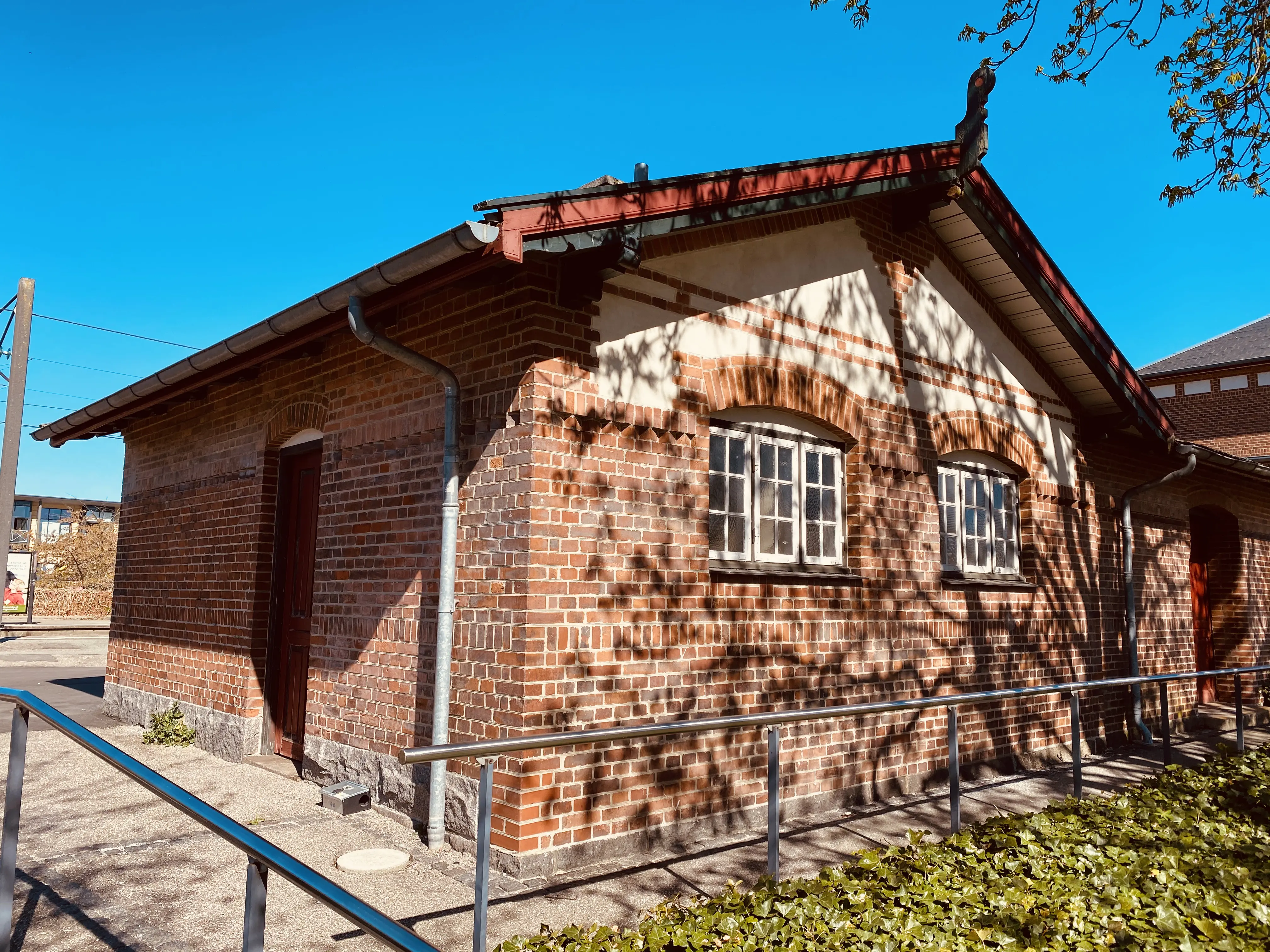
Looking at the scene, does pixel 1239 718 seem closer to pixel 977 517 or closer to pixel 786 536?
pixel 977 517

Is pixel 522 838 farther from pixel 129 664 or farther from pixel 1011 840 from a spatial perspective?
pixel 129 664

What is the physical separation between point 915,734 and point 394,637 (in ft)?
13.8

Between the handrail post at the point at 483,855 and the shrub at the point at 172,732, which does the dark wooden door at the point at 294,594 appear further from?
the handrail post at the point at 483,855

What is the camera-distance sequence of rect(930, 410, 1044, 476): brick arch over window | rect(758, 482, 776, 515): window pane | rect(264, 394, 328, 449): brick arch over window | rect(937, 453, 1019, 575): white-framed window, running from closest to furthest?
rect(758, 482, 776, 515): window pane → rect(264, 394, 328, 449): brick arch over window → rect(930, 410, 1044, 476): brick arch over window → rect(937, 453, 1019, 575): white-framed window

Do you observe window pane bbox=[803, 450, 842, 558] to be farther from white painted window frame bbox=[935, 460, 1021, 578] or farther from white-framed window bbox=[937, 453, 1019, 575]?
white-framed window bbox=[937, 453, 1019, 575]

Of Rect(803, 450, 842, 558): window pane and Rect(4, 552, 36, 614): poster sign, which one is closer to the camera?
Rect(803, 450, 842, 558): window pane

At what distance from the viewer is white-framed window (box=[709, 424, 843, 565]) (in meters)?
6.09

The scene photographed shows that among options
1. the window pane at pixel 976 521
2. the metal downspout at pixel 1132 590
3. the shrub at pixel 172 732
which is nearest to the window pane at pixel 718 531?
the window pane at pixel 976 521

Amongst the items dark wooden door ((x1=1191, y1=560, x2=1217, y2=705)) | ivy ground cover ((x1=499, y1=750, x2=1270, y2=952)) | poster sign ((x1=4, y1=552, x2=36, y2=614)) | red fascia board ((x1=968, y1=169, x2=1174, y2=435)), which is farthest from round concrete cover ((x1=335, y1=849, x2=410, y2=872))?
poster sign ((x1=4, y1=552, x2=36, y2=614))

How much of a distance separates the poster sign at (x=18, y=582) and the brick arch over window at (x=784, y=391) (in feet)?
72.5

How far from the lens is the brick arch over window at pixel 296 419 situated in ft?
22.9

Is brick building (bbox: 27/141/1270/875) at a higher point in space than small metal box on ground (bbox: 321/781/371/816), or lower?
higher

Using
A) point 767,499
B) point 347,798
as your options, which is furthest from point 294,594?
point 767,499

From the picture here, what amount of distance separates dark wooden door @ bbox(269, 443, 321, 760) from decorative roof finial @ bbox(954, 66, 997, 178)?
19.5 feet
